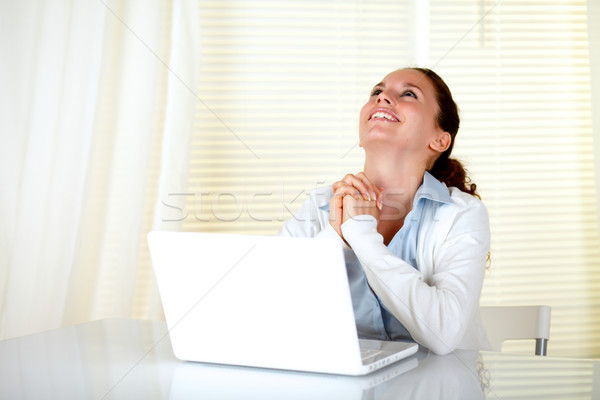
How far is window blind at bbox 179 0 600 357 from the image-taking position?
7.97 feet

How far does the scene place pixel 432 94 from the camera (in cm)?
146

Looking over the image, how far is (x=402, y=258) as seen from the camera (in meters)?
1.31

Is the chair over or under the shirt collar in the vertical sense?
under

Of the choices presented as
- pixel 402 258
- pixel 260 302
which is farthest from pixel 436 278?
pixel 260 302

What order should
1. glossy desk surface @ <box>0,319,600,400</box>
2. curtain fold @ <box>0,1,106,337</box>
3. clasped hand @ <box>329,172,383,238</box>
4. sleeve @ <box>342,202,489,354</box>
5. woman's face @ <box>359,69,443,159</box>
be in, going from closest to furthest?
glossy desk surface @ <box>0,319,600,400</box> → sleeve @ <box>342,202,489,354</box> → clasped hand @ <box>329,172,383,238</box> → woman's face @ <box>359,69,443,159</box> → curtain fold @ <box>0,1,106,337</box>

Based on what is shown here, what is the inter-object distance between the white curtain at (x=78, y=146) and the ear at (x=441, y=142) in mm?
1076

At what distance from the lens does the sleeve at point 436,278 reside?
1.01 meters

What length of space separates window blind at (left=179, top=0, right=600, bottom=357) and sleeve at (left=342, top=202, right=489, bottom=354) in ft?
4.04

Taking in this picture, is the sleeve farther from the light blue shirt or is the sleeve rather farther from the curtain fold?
the curtain fold

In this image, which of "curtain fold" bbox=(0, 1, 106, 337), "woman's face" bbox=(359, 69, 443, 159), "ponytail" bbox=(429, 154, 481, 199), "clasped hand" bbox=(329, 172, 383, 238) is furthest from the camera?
"curtain fold" bbox=(0, 1, 106, 337)

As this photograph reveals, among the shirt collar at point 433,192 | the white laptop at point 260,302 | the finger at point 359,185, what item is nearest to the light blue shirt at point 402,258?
the shirt collar at point 433,192

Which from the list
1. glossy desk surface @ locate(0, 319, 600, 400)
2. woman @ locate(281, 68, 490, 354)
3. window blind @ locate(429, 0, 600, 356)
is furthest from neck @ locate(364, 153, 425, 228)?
window blind @ locate(429, 0, 600, 356)

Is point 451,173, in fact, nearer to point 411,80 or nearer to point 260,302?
point 411,80

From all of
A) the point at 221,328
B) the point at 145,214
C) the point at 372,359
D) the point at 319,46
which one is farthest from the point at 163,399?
the point at 319,46
